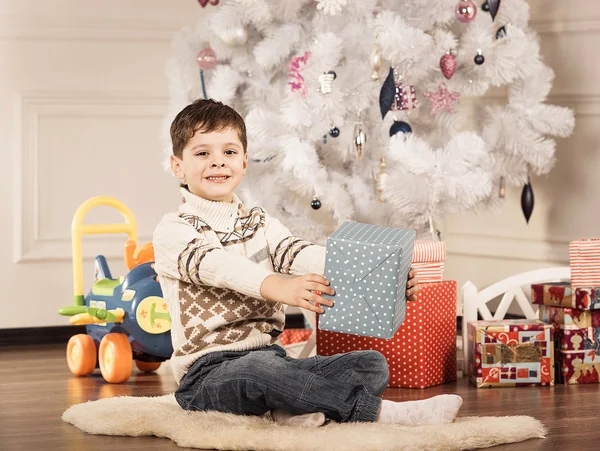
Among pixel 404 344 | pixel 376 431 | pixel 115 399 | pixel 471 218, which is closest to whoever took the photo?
pixel 376 431

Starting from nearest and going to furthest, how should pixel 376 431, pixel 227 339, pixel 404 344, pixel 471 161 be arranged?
pixel 376 431 → pixel 227 339 → pixel 404 344 → pixel 471 161

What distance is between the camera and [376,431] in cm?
178

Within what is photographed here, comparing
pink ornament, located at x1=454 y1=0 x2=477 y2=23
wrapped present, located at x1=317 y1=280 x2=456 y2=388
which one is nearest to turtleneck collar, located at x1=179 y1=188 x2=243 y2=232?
wrapped present, located at x1=317 y1=280 x2=456 y2=388

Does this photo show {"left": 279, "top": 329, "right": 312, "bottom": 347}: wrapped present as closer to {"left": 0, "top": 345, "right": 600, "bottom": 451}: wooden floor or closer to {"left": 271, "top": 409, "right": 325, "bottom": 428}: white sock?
{"left": 0, "top": 345, "right": 600, "bottom": 451}: wooden floor

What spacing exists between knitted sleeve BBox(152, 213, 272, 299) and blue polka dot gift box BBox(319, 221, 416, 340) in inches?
5.4

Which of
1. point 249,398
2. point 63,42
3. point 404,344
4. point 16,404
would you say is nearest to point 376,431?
point 249,398

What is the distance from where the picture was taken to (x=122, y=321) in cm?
262

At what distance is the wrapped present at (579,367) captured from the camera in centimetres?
246

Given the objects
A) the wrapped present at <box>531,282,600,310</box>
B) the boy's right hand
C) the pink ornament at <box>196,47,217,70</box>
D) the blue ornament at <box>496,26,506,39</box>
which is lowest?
the wrapped present at <box>531,282,600,310</box>

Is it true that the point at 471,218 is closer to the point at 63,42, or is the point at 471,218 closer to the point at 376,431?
the point at 63,42

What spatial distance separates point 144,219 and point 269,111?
833 mm

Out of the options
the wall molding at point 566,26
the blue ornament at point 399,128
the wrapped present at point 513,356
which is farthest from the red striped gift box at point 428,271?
the wall molding at point 566,26

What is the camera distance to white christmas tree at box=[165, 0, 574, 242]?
2.70 meters

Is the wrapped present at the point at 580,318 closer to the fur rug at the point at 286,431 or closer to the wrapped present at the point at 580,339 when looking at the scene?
the wrapped present at the point at 580,339
